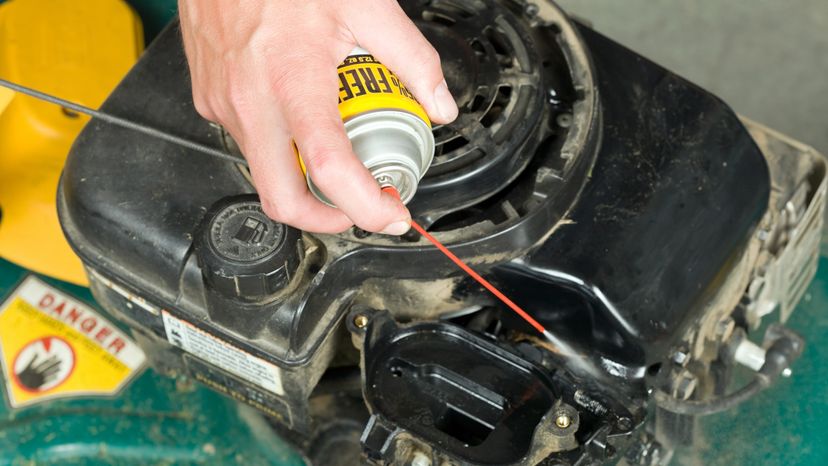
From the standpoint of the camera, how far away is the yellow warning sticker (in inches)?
49.7

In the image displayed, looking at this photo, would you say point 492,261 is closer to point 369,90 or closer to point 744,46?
point 369,90

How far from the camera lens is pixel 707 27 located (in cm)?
203

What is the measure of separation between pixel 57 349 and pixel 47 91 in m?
0.31

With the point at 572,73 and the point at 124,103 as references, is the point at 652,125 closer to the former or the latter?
the point at 572,73

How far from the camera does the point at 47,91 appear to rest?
4.56 ft

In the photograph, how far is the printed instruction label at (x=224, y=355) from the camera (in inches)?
39.3

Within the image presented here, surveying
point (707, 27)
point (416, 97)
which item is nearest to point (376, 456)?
point (416, 97)

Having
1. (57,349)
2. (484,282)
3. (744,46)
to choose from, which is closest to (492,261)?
(484,282)

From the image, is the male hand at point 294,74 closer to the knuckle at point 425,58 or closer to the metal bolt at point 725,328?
the knuckle at point 425,58

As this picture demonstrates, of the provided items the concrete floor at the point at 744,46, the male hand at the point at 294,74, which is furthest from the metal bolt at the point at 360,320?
the concrete floor at the point at 744,46

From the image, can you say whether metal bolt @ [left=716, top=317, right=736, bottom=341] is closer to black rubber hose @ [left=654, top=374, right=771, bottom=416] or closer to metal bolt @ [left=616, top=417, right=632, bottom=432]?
black rubber hose @ [left=654, top=374, right=771, bottom=416]

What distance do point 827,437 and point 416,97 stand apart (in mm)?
575

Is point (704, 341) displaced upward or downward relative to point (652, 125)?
downward

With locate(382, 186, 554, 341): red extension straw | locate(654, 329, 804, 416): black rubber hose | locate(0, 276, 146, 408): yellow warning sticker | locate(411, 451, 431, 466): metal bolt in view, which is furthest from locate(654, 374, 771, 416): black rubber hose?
locate(0, 276, 146, 408): yellow warning sticker
